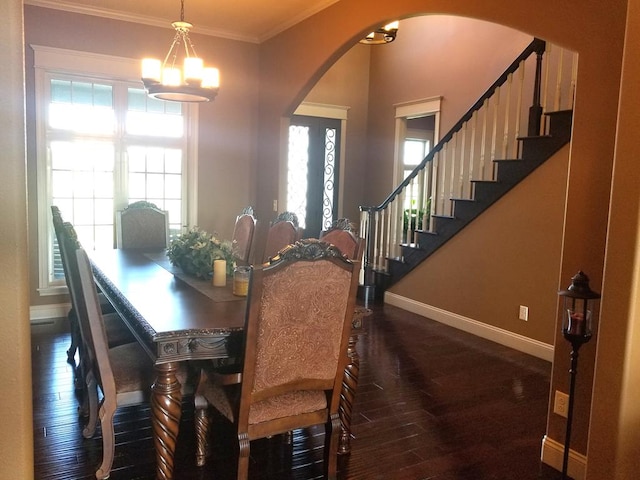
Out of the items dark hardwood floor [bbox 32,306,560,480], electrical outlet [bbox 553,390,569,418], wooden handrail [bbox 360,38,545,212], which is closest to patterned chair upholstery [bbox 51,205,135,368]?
dark hardwood floor [bbox 32,306,560,480]

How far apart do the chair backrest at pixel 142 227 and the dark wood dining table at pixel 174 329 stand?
1.38m

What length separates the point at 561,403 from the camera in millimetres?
2719

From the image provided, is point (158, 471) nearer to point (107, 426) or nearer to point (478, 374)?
point (107, 426)

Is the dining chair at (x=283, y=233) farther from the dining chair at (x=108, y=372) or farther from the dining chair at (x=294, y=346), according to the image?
the dining chair at (x=294, y=346)

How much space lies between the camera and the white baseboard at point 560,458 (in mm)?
2578

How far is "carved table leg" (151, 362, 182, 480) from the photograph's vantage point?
2.24 meters

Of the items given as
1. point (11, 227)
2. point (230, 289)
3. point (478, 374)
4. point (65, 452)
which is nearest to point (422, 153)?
point (478, 374)

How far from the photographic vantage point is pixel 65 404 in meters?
3.29

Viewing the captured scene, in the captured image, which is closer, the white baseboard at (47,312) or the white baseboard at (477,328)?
the white baseboard at (477,328)

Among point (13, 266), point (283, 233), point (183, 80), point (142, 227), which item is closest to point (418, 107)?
point (283, 233)

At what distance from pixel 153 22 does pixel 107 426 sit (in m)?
4.39

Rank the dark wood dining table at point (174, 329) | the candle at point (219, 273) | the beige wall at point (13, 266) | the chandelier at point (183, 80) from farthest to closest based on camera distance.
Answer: the chandelier at point (183, 80) < the candle at point (219, 273) < the dark wood dining table at point (174, 329) < the beige wall at point (13, 266)

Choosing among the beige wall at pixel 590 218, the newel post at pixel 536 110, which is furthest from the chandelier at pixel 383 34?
the newel post at pixel 536 110

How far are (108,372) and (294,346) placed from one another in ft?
2.93
